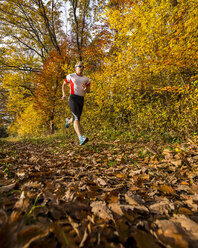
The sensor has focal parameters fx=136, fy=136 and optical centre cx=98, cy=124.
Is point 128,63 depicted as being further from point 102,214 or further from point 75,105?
point 102,214

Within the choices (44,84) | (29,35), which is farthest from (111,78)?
(29,35)

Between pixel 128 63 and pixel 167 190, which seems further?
pixel 128 63

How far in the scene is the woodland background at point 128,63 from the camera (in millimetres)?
5070

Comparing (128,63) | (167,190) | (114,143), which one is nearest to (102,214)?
(167,190)

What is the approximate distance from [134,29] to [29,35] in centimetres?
1082

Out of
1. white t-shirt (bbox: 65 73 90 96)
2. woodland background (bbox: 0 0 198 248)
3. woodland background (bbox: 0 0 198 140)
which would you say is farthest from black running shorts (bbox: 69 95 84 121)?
woodland background (bbox: 0 0 198 140)

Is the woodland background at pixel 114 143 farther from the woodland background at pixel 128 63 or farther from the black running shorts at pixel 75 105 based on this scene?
the black running shorts at pixel 75 105

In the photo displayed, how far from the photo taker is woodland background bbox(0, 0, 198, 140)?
5.07 m

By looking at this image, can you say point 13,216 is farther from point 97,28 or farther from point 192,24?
point 97,28

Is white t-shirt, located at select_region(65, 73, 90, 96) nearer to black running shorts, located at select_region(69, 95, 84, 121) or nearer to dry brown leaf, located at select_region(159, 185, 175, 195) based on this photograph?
black running shorts, located at select_region(69, 95, 84, 121)

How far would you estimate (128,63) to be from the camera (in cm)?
638

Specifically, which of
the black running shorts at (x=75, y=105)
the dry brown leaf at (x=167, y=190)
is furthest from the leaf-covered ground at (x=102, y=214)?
the black running shorts at (x=75, y=105)

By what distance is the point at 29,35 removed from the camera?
12.6 metres

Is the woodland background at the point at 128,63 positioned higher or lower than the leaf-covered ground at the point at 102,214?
higher
